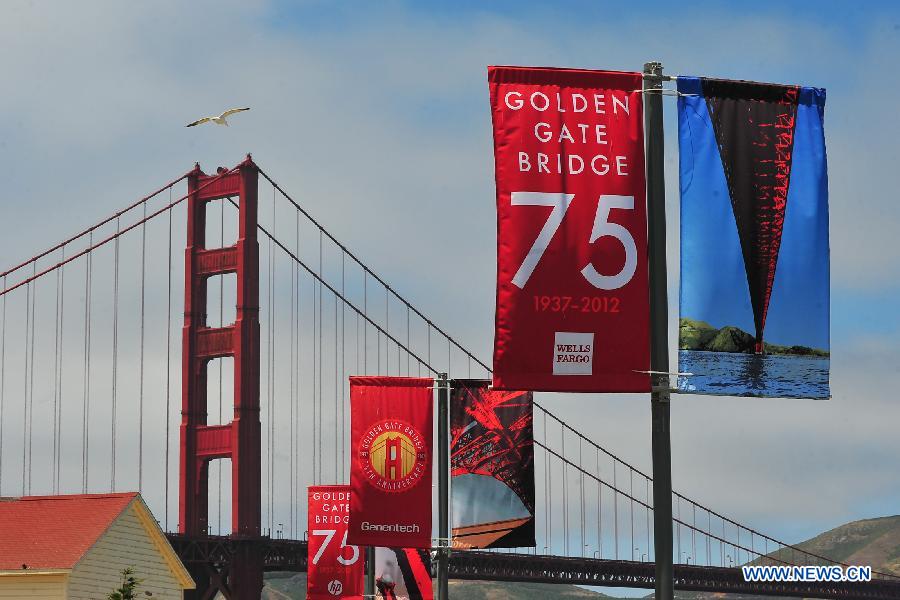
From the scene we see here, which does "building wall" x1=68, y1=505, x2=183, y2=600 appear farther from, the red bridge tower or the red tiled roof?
the red bridge tower

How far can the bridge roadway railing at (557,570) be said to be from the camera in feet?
374

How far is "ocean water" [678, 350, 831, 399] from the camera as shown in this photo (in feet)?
37.9

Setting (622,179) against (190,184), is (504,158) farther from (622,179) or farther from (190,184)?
(190,184)

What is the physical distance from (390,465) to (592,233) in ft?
51.7

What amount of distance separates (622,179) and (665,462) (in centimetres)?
194

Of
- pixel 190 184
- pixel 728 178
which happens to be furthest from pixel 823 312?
pixel 190 184

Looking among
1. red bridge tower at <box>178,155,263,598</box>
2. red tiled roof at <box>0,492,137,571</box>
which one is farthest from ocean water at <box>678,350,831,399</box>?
red bridge tower at <box>178,155,263,598</box>

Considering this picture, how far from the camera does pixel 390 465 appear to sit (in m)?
26.7

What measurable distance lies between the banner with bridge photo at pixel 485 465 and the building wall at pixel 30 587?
17.4 meters

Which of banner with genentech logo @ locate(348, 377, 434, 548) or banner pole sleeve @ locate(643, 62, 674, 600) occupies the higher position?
banner pole sleeve @ locate(643, 62, 674, 600)

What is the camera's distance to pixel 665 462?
→ 11.5m

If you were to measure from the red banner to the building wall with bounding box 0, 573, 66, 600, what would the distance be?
253 inches

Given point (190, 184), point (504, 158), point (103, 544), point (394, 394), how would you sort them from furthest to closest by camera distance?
point (190, 184), point (103, 544), point (394, 394), point (504, 158)

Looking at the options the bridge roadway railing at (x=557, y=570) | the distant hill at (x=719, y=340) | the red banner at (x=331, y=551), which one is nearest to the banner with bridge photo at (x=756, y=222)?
the distant hill at (x=719, y=340)
